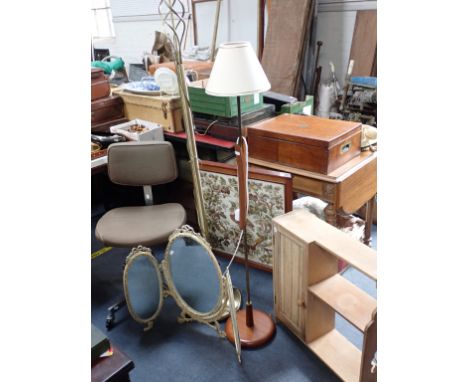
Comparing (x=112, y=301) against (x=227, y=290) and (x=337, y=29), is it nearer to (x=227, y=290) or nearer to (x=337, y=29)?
(x=227, y=290)

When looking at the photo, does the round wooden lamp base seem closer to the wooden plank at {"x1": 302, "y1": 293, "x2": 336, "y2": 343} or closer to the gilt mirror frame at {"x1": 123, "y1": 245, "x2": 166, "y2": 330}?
the wooden plank at {"x1": 302, "y1": 293, "x2": 336, "y2": 343}

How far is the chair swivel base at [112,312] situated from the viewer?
2.00 meters

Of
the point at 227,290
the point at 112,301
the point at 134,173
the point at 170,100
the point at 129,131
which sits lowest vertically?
the point at 112,301

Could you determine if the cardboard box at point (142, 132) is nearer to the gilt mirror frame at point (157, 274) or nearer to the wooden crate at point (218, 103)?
the wooden crate at point (218, 103)

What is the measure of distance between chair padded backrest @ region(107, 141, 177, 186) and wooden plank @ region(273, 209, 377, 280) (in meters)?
0.71

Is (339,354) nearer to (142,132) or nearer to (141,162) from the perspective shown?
(141,162)

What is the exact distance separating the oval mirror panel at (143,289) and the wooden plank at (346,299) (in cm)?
80

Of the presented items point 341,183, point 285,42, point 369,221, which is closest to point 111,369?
point 341,183

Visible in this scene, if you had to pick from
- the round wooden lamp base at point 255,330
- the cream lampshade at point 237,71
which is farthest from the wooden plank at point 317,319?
the cream lampshade at point 237,71

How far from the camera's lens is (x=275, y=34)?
11.7 ft

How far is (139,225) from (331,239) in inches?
A: 38.8

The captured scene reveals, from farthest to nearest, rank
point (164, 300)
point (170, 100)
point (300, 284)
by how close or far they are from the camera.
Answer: point (170, 100) → point (164, 300) → point (300, 284)
